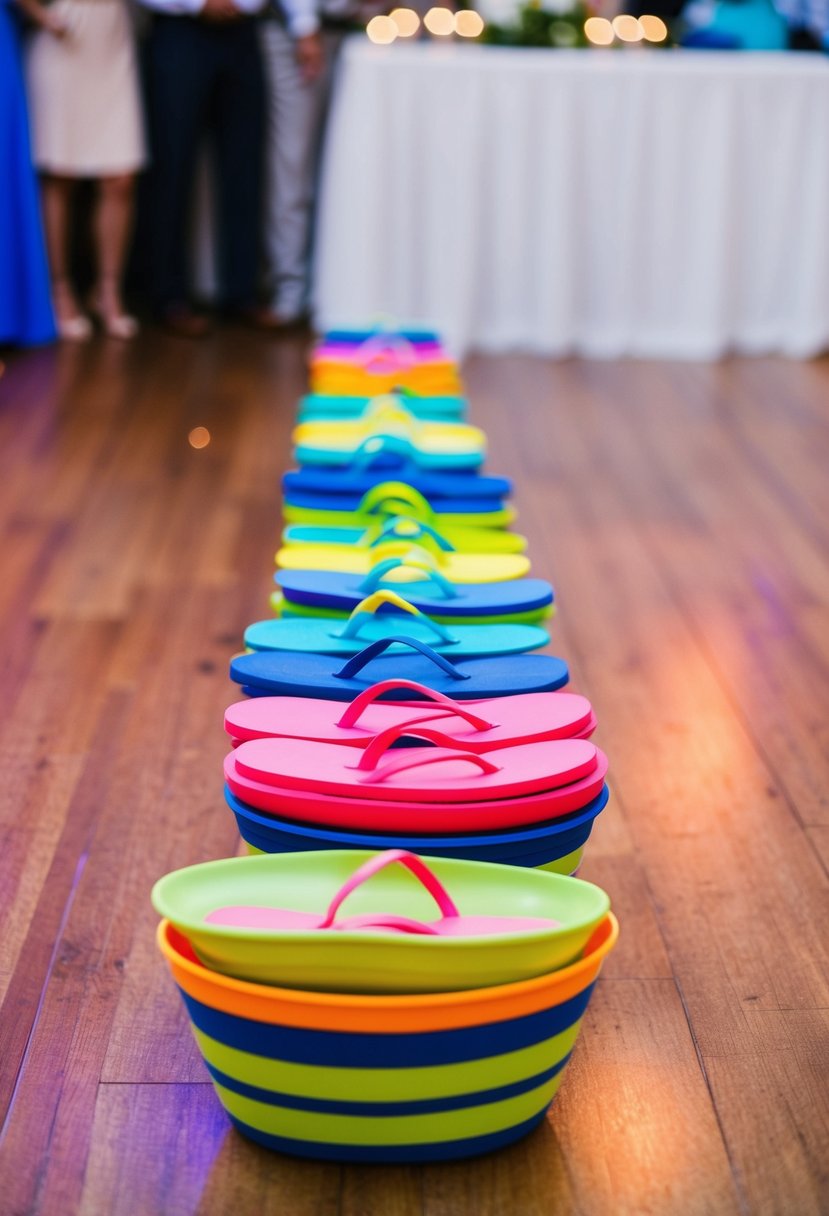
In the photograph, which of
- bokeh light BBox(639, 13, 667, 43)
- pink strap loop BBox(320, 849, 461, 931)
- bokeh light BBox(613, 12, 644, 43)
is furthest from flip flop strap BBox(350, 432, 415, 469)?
bokeh light BBox(639, 13, 667, 43)

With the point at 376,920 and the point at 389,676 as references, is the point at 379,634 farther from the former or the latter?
the point at 376,920

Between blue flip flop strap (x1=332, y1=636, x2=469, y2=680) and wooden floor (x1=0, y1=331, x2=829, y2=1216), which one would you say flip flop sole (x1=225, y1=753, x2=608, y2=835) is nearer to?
blue flip flop strap (x1=332, y1=636, x2=469, y2=680)

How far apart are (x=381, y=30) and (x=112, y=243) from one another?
3.48 ft

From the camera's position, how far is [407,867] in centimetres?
112

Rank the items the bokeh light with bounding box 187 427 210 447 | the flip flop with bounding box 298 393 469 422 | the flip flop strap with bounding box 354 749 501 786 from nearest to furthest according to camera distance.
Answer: the flip flop strap with bounding box 354 749 501 786
the flip flop with bounding box 298 393 469 422
the bokeh light with bounding box 187 427 210 447

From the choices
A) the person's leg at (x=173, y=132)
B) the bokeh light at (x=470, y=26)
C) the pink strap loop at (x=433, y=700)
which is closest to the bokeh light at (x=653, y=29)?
the bokeh light at (x=470, y=26)

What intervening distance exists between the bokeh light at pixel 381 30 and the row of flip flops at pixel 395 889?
3226 millimetres

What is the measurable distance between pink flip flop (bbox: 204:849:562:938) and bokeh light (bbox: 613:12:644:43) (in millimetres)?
3859

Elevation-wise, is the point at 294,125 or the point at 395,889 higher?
the point at 395,889

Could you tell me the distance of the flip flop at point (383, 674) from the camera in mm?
1358

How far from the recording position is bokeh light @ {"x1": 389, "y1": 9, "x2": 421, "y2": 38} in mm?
4379

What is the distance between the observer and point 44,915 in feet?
5.08

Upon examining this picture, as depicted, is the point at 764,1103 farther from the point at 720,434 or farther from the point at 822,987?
the point at 720,434

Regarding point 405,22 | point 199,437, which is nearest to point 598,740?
point 199,437
